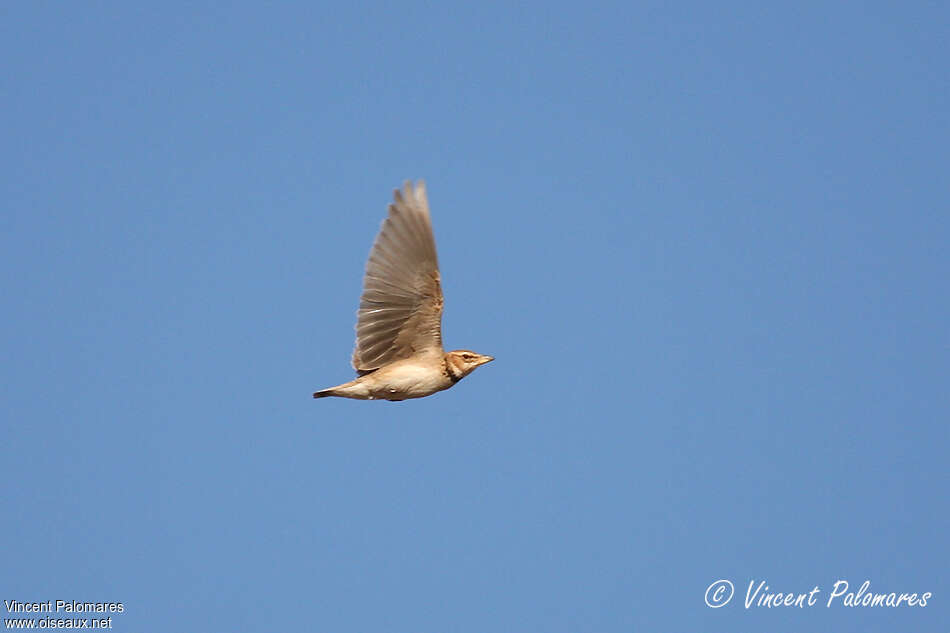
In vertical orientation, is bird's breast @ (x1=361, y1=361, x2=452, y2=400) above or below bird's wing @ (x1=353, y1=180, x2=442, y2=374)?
below

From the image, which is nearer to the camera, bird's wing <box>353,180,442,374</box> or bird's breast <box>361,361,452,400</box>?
bird's wing <box>353,180,442,374</box>

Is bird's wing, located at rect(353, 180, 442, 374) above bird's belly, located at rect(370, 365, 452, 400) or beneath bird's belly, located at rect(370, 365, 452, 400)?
above

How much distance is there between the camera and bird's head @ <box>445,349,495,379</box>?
20922 millimetres

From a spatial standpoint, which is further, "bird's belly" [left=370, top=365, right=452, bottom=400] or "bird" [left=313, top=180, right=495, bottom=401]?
"bird's belly" [left=370, top=365, right=452, bottom=400]

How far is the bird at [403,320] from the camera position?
19.8 metres

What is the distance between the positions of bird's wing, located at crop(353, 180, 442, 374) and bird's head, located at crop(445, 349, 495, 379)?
0.26m

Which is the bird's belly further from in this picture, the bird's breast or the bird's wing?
the bird's wing

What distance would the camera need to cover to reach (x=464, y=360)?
21.0 m

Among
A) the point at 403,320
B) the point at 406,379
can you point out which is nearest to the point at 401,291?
the point at 403,320

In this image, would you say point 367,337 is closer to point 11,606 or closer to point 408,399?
point 408,399

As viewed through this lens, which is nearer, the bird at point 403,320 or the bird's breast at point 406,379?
the bird at point 403,320

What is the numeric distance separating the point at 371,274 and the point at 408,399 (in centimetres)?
230

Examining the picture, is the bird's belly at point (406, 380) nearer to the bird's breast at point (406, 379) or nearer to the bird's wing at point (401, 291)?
the bird's breast at point (406, 379)

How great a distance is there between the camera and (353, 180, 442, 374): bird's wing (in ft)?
64.7
